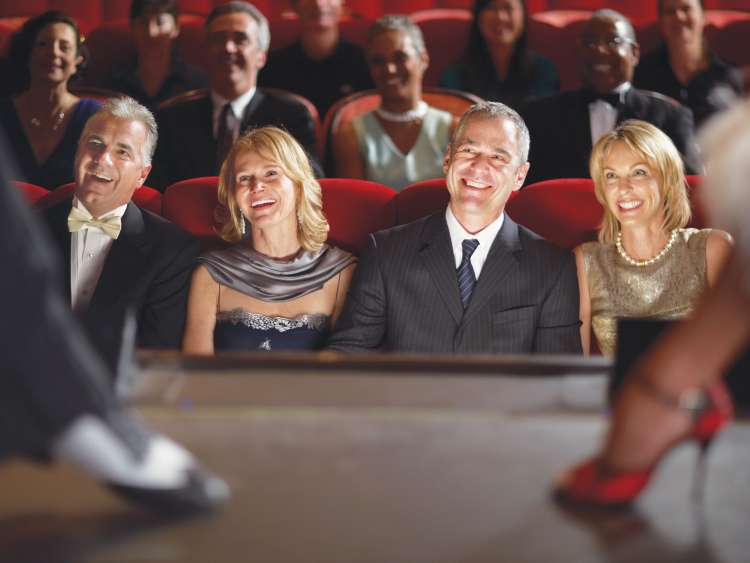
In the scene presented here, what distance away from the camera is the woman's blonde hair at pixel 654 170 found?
149cm

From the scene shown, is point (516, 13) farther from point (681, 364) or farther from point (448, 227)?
point (681, 364)

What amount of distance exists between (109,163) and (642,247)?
829 millimetres

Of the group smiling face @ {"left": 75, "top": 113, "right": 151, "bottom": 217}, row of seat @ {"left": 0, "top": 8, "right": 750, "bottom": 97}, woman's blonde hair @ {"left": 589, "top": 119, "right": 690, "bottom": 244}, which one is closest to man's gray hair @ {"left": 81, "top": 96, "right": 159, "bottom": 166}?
smiling face @ {"left": 75, "top": 113, "right": 151, "bottom": 217}

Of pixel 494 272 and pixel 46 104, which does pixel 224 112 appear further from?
pixel 494 272

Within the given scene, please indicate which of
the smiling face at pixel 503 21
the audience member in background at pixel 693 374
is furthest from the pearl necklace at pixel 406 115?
the audience member in background at pixel 693 374

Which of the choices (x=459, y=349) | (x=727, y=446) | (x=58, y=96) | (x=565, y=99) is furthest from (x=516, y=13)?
(x=727, y=446)

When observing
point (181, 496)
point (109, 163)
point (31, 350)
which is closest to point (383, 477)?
point (181, 496)

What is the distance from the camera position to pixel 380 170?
6.93 ft

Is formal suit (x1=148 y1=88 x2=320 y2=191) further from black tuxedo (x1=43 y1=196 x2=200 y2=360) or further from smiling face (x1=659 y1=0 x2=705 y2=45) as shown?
smiling face (x1=659 y1=0 x2=705 y2=45)

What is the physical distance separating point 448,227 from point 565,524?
0.83 m

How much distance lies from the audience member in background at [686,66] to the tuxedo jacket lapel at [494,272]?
103 cm

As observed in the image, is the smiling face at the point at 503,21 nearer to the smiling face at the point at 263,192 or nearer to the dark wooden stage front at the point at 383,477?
the smiling face at the point at 263,192

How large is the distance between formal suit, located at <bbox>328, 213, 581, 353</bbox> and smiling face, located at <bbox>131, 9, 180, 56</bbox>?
3.89 feet

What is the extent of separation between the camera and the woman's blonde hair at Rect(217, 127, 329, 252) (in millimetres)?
1545
